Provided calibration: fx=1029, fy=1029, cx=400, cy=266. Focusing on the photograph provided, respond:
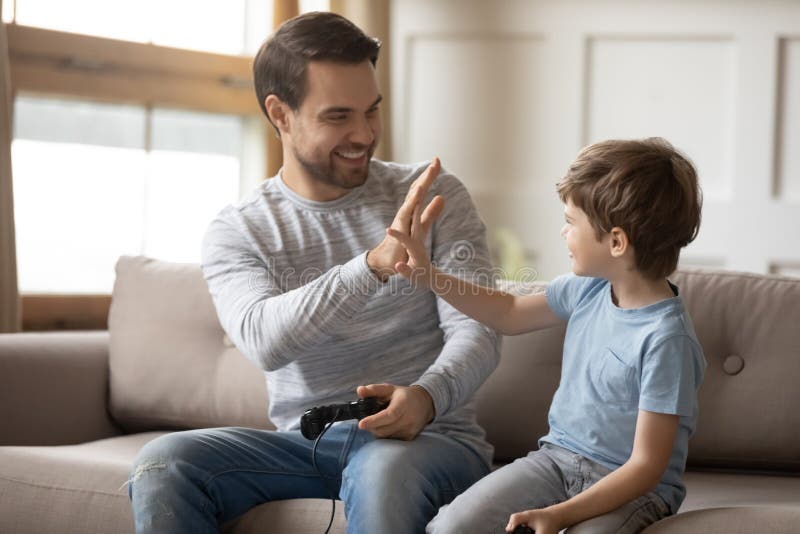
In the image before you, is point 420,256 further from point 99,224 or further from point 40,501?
point 99,224

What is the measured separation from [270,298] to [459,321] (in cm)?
31

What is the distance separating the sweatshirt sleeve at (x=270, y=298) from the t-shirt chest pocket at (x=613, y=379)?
1.13 feet

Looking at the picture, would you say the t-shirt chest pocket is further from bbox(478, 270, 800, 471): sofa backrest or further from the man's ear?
the man's ear

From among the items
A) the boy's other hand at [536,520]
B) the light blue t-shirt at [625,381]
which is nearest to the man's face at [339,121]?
the light blue t-shirt at [625,381]

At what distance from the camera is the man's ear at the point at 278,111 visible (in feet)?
6.08

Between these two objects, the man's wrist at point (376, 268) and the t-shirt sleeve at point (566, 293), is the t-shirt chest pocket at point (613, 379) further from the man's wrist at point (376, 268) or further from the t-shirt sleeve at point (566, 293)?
the man's wrist at point (376, 268)

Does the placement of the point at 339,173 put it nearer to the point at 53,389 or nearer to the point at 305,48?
the point at 305,48

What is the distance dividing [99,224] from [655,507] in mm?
2132

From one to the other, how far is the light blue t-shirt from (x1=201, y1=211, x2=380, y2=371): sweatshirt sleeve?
12.8 inches

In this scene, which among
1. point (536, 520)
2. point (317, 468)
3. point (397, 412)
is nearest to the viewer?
point (536, 520)

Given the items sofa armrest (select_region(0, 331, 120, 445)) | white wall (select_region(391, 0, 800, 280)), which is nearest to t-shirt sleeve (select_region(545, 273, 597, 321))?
sofa armrest (select_region(0, 331, 120, 445))

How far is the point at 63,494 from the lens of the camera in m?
1.71

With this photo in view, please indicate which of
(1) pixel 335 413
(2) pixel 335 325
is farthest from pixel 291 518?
Result: (2) pixel 335 325

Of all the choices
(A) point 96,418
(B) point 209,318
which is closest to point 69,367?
(A) point 96,418
